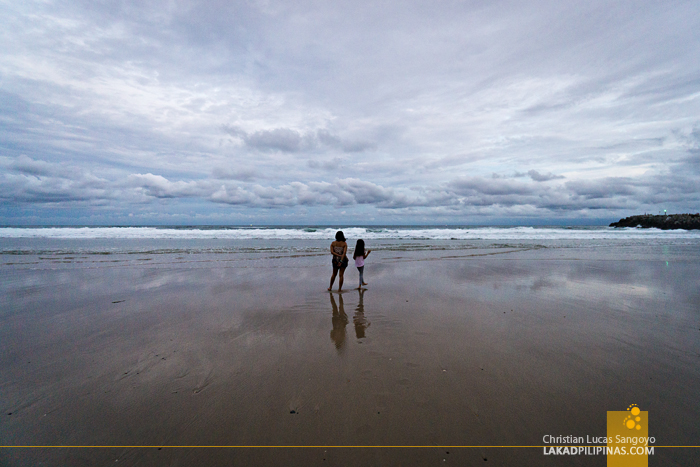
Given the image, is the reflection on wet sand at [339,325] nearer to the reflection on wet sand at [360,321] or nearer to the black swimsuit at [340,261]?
the reflection on wet sand at [360,321]

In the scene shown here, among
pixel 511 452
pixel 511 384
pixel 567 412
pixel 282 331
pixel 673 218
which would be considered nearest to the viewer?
pixel 511 452

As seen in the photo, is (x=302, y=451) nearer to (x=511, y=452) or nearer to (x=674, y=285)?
(x=511, y=452)

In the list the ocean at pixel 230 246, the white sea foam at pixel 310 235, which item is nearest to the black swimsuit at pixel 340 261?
the ocean at pixel 230 246

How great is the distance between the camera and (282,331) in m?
4.91

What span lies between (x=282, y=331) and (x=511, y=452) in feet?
11.7

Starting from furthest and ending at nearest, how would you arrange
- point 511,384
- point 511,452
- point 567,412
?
point 511,384
point 567,412
point 511,452

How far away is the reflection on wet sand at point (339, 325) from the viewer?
14.6ft

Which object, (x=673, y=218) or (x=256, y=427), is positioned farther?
(x=673, y=218)

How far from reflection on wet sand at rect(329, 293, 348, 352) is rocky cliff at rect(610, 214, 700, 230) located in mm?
70050

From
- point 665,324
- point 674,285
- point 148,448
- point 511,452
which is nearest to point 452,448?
point 511,452

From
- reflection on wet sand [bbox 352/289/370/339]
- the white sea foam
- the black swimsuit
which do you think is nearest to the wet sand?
reflection on wet sand [bbox 352/289/370/339]

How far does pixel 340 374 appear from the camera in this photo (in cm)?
347

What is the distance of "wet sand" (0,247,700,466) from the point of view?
2.45m

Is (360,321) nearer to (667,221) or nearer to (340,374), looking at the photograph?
(340,374)
